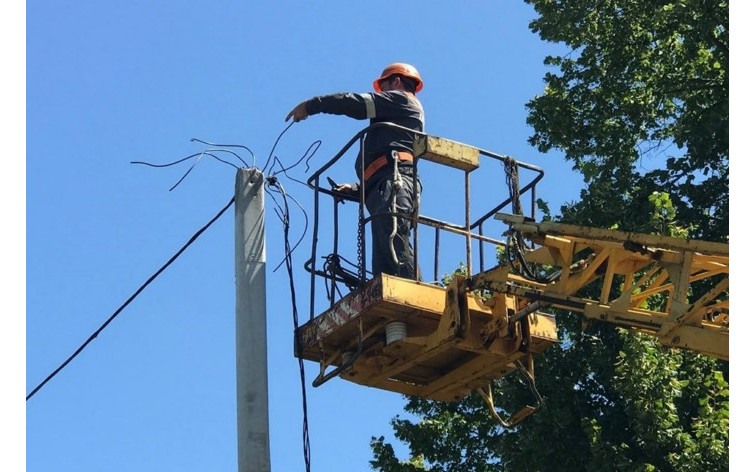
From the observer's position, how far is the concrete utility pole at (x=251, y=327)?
379 inches

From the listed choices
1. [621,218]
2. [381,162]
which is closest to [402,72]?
[381,162]

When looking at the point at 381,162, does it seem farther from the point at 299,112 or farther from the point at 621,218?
the point at 621,218

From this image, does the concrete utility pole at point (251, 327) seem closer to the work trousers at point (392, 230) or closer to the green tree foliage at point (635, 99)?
the work trousers at point (392, 230)

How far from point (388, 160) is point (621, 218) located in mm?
8520

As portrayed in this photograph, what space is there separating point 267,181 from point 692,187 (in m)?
10.9

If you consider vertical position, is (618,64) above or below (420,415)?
above

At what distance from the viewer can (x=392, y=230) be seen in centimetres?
1142

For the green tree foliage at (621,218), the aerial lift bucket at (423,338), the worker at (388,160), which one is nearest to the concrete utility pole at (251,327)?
the aerial lift bucket at (423,338)

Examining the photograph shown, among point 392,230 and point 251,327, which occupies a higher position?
point 392,230

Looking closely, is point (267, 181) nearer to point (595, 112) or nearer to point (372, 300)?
point (372, 300)

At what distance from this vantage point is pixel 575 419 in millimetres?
18016
